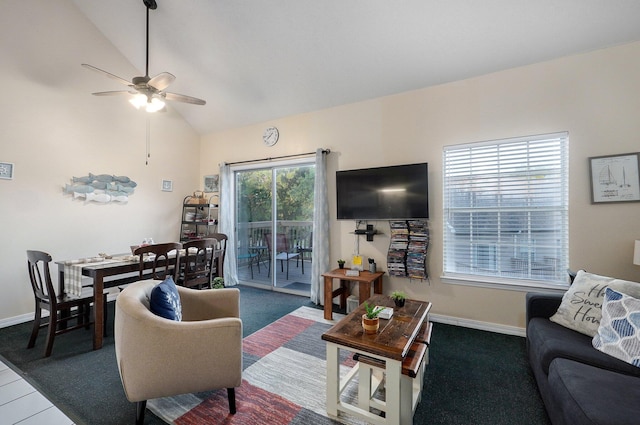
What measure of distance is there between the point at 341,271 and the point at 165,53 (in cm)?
388

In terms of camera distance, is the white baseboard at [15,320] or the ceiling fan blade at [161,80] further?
the white baseboard at [15,320]

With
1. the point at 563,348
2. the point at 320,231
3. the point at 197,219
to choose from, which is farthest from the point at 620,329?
the point at 197,219

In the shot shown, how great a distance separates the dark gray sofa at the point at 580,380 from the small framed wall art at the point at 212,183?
16.3ft

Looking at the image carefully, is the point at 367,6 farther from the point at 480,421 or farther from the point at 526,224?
the point at 480,421

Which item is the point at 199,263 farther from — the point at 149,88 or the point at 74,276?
the point at 149,88

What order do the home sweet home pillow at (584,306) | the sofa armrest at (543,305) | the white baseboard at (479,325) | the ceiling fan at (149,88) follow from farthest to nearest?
the white baseboard at (479,325)
the ceiling fan at (149,88)
the sofa armrest at (543,305)
the home sweet home pillow at (584,306)

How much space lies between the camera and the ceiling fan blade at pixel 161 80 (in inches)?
106

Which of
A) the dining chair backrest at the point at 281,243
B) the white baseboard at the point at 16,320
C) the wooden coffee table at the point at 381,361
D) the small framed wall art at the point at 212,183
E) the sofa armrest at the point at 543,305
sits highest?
the small framed wall art at the point at 212,183


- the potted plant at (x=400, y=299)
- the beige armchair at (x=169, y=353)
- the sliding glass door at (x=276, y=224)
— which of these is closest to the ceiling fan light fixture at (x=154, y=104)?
the sliding glass door at (x=276, y=224)

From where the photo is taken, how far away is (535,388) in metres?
2.02

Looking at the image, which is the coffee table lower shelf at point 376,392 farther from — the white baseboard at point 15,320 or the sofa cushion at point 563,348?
the white baseboard at point 15,320

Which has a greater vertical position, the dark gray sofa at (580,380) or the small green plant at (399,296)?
the small green plant at (399,296)

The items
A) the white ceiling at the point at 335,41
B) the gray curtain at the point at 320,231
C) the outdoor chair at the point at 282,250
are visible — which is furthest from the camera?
the outdoor chair at the point at 282,250

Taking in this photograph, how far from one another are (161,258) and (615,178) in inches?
182
